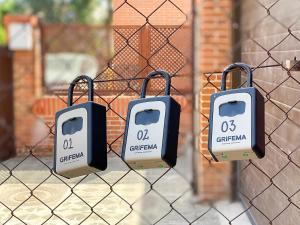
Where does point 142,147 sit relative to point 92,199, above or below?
above

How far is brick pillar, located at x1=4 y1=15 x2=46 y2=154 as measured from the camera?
2297mm

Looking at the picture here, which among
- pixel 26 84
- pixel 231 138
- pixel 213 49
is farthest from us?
pixel 26 84

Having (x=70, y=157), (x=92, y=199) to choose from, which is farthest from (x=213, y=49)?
(x=70, y=157)

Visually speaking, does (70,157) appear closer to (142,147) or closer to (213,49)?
(142,147)

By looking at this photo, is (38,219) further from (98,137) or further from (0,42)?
(98,137)

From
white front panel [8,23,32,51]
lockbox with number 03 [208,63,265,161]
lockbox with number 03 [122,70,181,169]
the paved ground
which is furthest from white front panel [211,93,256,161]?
the paved ground

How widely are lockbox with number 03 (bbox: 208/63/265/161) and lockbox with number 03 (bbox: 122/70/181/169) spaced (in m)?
0.12

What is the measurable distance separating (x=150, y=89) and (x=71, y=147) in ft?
1.65

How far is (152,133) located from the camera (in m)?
1.63

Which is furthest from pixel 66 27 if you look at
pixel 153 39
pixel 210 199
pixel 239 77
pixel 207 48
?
pixel 210 199

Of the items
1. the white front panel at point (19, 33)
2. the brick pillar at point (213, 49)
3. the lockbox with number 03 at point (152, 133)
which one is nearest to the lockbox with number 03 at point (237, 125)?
the lockbox with number 03 at point (152, 133)

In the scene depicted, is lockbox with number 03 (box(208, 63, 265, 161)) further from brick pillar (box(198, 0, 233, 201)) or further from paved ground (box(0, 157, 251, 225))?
brick pillar (box(198, 0, 233, 201))

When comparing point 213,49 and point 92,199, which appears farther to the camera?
point 213,49

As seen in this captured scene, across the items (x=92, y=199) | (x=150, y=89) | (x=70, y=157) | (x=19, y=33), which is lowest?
(x=92, y=199)
